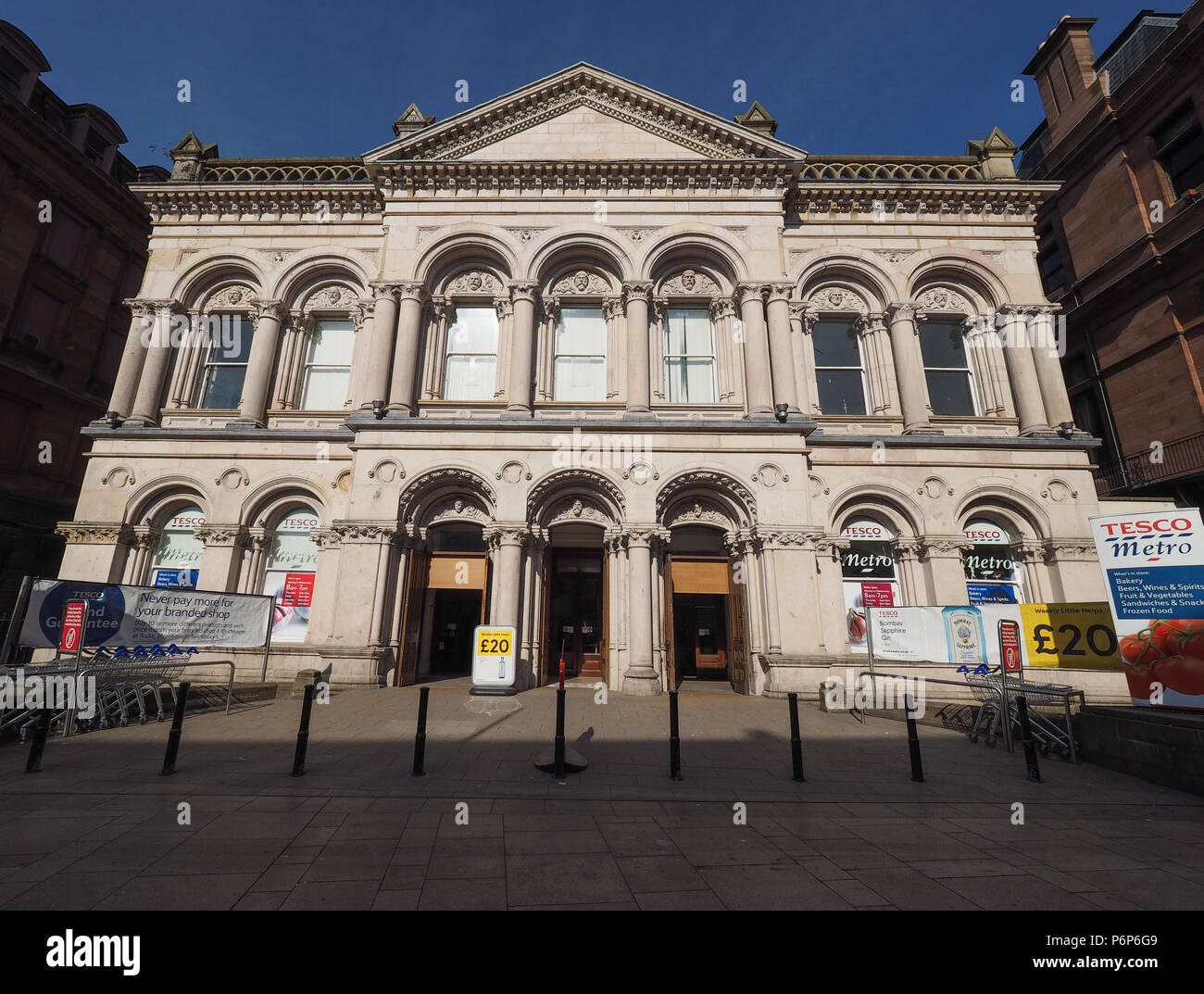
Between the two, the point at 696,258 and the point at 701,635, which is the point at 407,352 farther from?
the point at 701,635

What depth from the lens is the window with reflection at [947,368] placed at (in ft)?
53.1

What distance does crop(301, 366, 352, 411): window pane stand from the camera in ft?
54.1

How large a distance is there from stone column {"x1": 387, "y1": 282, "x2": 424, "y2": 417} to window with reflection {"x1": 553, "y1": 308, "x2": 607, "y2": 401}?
4.08 meters

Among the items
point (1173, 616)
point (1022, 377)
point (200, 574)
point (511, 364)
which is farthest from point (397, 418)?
point (1022, 377)

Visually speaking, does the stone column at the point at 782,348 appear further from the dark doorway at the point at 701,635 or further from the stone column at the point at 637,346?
the dark doorway at the point at 701,635

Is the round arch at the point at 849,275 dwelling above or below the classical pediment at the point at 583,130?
below

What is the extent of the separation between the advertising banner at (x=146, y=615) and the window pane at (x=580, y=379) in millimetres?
9386

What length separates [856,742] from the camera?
8.52 metres

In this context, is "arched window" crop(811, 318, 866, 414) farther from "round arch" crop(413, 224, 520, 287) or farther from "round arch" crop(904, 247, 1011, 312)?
"round arch" crop(413, 224, 520, 287)

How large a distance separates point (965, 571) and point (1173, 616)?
717 cm

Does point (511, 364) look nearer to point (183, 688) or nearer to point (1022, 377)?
point (183, 688)

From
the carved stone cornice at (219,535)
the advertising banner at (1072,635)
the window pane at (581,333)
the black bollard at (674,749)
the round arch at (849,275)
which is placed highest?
the round arch at (849,275)

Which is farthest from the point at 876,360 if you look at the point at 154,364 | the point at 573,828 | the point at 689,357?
the point at 154,364

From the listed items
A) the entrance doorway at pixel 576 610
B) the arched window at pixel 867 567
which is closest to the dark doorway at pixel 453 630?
the entrance doorway at pixel 576 610
